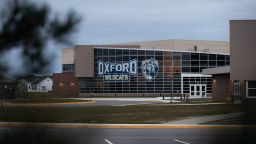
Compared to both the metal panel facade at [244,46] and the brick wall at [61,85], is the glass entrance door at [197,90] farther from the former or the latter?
the metal panel facade at [244,46]

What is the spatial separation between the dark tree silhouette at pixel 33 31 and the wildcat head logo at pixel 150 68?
6466 centimetres

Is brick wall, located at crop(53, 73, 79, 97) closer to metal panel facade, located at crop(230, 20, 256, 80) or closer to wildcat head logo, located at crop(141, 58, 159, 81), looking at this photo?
metal panel facade, located at crop(230, 20, 256, 80)

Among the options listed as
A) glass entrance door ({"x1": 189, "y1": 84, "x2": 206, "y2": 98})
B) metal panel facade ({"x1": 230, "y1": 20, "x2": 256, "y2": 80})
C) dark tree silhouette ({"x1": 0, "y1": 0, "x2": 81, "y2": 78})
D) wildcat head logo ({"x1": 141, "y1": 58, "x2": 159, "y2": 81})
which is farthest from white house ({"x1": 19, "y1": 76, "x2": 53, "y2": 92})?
wildcat head logo ({"x1": 141, "y1": 58, "x2": 159, "y2": 81})

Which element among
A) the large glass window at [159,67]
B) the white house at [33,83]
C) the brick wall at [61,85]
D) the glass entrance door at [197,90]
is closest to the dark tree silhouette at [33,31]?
the white house at [33,83]

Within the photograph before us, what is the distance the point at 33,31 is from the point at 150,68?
6687 cm

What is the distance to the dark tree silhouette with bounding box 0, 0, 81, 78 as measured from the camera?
2270mm

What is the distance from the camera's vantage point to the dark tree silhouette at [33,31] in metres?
2.27

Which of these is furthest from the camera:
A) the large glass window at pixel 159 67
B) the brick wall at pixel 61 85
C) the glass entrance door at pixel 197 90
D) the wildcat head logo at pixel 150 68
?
the wildcat head logo at pixel 150 68

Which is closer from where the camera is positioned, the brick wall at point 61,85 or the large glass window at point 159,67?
the brick wall at point 61,85

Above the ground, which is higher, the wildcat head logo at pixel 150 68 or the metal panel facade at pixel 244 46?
the wildcat head logo at pixel 150 68

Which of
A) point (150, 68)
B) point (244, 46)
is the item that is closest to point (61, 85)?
point (244, 46)

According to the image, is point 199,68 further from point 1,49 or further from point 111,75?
point 1,49

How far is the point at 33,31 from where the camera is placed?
2.34 meters

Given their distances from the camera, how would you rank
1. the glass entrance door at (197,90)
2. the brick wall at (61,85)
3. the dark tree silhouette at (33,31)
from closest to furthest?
the dark tree silhouette at (33,31) < the brick wall at (61,85) < the glass entrance door at (197,90)
